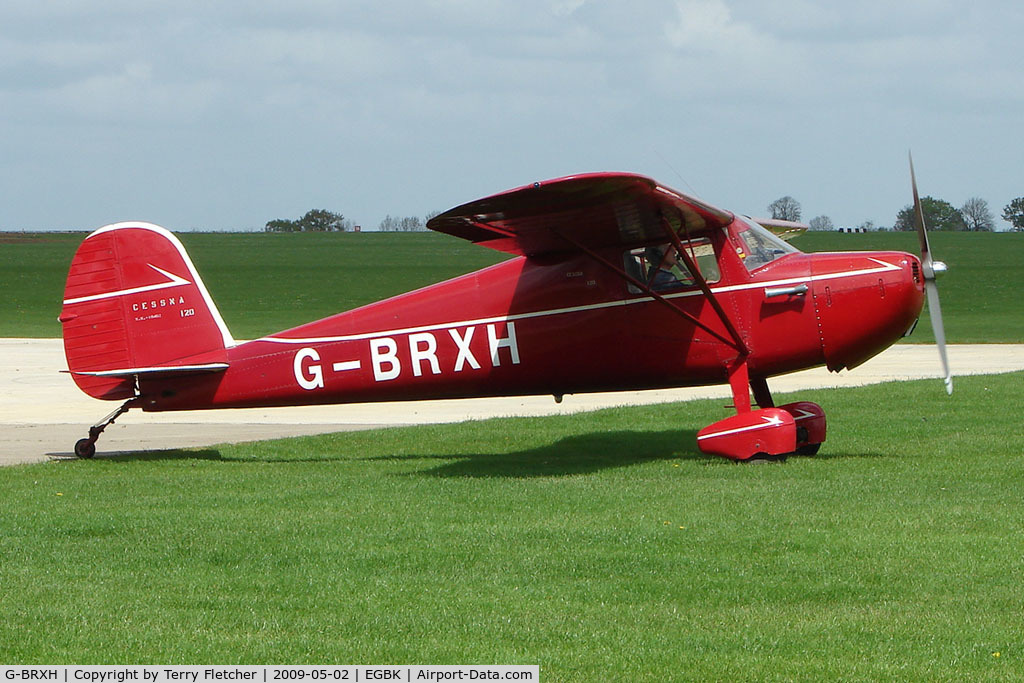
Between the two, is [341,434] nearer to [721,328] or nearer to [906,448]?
[721,328]

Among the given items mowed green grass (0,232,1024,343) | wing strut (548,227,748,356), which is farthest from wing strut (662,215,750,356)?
mowed green grass (0,232,1024,343)

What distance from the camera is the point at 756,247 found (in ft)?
42.1

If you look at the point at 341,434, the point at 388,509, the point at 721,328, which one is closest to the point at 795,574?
the point at 388,509

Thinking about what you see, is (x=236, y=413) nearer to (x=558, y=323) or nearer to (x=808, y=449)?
(x=558, y=323)

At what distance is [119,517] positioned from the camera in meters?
9.70

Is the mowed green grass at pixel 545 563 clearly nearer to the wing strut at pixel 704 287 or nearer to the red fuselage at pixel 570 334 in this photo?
the red fuselage at pixel 570 334

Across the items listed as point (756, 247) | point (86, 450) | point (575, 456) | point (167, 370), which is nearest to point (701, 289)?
point (756, 247)

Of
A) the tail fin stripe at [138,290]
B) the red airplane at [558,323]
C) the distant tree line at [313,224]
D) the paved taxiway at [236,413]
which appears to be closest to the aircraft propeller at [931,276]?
the red airplane at [558,323]

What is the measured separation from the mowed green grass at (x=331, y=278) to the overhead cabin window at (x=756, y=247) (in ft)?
74.8

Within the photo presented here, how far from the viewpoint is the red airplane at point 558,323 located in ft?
40.4

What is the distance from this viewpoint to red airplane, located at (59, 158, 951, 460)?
12312 mm

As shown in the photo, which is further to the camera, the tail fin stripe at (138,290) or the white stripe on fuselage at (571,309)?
the tail fin stripe at (138,290)

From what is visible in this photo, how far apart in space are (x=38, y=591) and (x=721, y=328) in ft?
24.6

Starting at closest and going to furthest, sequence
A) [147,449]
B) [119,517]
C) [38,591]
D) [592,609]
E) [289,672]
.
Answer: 1. [289,672]
2. [592,609]
3. [38,591]
4. [119,517]
5. [147,449]
